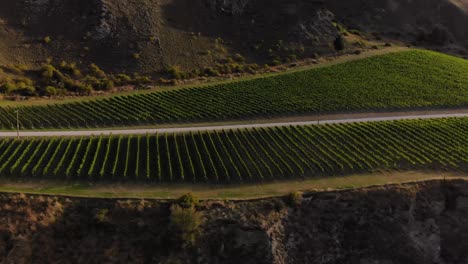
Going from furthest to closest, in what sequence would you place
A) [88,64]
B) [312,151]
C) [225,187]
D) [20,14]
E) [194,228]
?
[20,14], [88,64], [312,151], [225,187], [194,228]

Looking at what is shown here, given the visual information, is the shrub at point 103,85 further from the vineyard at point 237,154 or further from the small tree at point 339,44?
the small tree at point 339,44

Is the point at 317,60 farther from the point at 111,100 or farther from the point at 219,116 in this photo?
the point at 111,100

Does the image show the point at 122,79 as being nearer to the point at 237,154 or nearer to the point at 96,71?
the point at 96,71

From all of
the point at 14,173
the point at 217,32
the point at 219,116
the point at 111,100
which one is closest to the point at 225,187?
the point at 219,116

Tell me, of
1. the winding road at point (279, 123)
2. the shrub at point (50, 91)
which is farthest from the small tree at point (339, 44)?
the shrub at point (50, 91)

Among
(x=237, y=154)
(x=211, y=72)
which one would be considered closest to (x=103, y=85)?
(x=211, y=72)

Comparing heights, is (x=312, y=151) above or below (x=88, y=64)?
below
